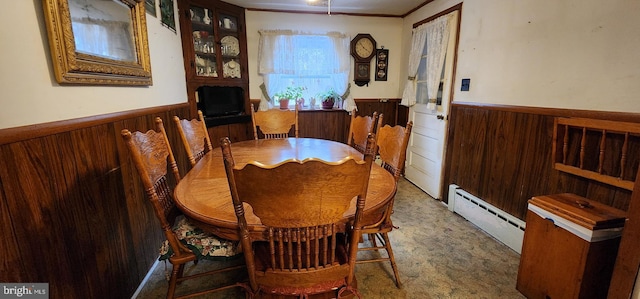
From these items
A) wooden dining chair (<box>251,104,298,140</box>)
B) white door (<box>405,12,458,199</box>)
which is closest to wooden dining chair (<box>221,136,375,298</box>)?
wooden dining chair (<box>251,104,298,140</box>)

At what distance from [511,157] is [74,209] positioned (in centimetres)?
281

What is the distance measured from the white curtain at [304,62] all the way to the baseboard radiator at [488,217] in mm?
1904

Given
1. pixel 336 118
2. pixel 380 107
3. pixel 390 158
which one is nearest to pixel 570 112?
pixel 390 158

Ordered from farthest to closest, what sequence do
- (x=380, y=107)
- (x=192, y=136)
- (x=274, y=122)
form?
(x=380, y=107)
(x=274, y=122)
(x=192, y=136)

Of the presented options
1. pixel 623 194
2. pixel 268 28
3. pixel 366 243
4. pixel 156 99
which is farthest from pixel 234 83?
pixel 623 194

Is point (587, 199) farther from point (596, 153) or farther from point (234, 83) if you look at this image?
point (234, 83)

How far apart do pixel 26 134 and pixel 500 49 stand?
2935 millimetres

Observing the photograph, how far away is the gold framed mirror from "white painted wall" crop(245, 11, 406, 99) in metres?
1.86

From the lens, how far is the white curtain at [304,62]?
372 cm

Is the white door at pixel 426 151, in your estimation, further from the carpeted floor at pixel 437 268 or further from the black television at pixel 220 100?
the black television at pixel 220 100

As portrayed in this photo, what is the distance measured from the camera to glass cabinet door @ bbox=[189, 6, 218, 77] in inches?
125

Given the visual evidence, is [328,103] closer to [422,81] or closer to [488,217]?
[422,81]

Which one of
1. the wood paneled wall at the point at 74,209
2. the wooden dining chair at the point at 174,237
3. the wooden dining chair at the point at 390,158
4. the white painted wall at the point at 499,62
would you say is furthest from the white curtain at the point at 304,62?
the wooden dining chair at the point at 174,237

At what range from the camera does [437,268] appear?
1.93m
